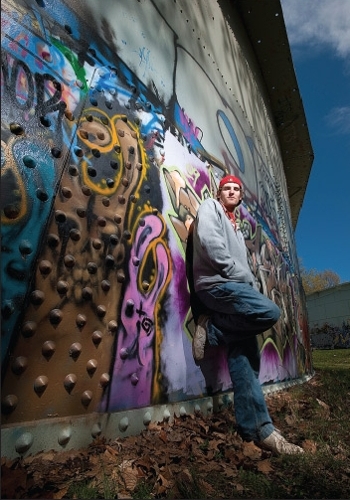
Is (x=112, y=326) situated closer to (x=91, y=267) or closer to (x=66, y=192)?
(x=91, y=267)

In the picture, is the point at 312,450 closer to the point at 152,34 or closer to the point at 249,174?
the point at 152,34

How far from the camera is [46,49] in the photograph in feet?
8.25

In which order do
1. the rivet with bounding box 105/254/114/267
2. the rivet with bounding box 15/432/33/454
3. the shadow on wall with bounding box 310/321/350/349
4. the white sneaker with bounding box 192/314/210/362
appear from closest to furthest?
the rivet with bounding box 15/432/33/454, the rivet with bounding box 105/254/114/267, the white sneaker with bounding box 192/314/210/362, the shadow on wall with bounding box 310/321/350/349

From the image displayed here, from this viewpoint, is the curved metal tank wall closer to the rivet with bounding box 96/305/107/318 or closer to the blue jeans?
the rivet with bounding box 96/305/107/318

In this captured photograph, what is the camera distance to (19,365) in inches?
76.4

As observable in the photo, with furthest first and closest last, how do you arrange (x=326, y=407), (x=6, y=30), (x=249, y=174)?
1. (x=249, y=174)
2. (x=326, y=407)
3. (x=6, y=30)

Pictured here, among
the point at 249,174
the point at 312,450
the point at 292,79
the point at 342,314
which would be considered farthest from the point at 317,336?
the point at 312,450

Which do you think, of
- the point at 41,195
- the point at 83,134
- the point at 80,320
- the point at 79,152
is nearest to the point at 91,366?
the point at 80,320

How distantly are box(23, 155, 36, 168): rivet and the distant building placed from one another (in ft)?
97.0

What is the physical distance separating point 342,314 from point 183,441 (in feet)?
96.6

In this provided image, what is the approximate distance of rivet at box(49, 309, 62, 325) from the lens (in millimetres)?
2145

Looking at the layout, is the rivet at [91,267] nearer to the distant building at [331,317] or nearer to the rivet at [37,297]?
the rivet at [37,297]

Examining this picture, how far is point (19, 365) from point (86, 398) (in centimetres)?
48

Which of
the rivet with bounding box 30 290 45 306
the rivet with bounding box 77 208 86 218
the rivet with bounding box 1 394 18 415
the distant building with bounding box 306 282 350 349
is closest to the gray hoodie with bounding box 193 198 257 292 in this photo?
the rivet with bounding box 77 208 86 218
